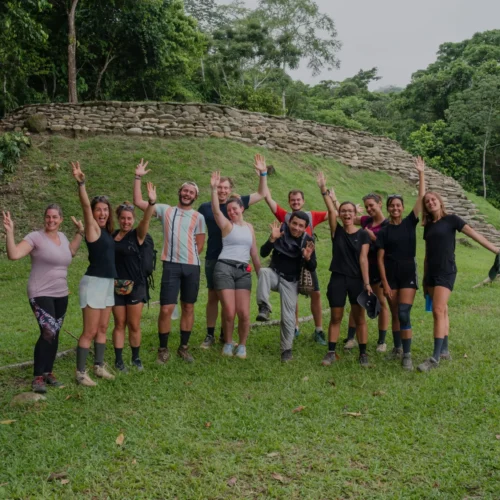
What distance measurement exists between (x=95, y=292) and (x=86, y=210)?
2.35 feet

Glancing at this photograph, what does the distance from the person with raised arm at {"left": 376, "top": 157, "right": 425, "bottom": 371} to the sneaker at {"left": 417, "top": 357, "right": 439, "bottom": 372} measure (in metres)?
0.11

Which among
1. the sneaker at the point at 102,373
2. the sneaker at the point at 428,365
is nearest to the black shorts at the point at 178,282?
the sneaker at the point at 102,373

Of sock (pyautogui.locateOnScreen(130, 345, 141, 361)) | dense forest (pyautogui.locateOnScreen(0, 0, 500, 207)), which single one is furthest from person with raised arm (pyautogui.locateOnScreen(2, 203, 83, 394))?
dense forest (pyautogui.locateOnScreen(0, 0, 500, 207))

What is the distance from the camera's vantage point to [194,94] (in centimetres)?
2191

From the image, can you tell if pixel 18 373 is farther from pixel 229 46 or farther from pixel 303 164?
pixel 229 46

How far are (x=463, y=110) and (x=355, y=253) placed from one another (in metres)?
20.2

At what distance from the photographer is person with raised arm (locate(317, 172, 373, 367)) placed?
498cm

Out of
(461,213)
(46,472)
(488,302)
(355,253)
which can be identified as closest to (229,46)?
(461,213)

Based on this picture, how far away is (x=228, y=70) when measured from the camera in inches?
938

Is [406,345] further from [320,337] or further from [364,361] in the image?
[320,337]

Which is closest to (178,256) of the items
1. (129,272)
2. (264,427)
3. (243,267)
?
(129,272)

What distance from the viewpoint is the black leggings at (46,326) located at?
4262 mm

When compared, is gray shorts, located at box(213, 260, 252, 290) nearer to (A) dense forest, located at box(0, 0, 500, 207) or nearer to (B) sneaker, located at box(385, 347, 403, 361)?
(B) sneaker, located at box(385, 347, 403, 361)

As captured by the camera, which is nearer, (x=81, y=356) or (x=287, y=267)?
(x=81, y=356)
